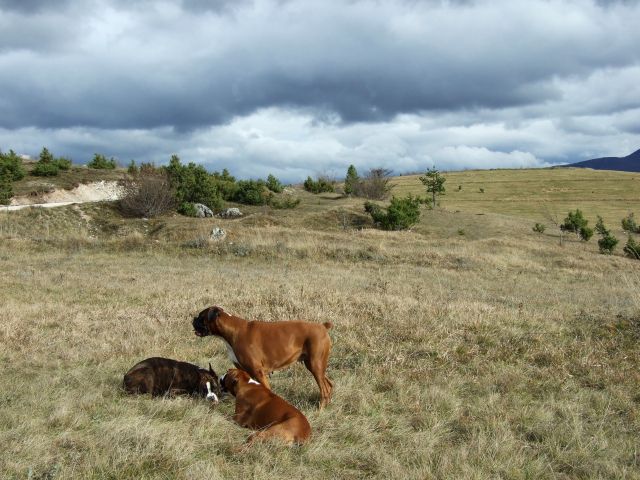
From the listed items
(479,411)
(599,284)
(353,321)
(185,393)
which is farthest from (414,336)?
(599,284)

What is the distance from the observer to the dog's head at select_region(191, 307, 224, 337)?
19.7 ft

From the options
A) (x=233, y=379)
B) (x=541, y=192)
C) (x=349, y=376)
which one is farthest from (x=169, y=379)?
(x=541, y=192)

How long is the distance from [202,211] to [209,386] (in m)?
32.3

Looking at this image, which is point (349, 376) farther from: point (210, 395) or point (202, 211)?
point (202, 211)

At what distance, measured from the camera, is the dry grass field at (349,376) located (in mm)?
4430

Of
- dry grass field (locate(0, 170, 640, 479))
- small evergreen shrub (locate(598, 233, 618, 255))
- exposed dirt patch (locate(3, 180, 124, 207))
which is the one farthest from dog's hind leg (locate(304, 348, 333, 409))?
exposed dirt patch (locate(3, 180, 124, 207))

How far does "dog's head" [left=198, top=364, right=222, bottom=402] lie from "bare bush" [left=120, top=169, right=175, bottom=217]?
101 feet

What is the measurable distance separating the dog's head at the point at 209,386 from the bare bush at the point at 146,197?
30.8m

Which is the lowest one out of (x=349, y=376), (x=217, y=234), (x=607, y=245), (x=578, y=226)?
(x=607, y=245)

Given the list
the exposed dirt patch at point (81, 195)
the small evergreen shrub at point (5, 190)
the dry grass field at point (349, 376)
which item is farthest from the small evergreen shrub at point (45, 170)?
the dry grass field at point (349, 376)

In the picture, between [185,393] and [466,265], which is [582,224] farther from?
[185,393]

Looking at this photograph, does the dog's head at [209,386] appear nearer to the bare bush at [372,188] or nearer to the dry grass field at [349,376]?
the dry grass field at [349,376]

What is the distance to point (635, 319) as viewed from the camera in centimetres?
969

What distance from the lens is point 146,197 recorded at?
35.3 m
